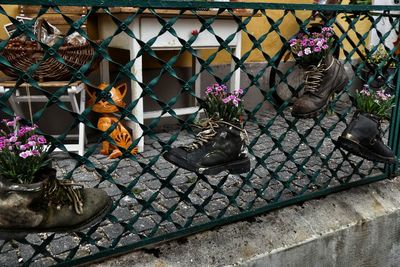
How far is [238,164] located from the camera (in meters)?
2.12

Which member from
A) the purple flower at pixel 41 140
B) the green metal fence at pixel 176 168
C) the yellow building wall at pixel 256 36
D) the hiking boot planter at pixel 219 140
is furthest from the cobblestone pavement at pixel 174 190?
the yellow building wall at pixel 256 36

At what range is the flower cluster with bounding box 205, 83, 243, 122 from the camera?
6.82 ft

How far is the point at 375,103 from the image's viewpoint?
2613 millimetres

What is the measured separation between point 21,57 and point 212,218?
6.07 ft

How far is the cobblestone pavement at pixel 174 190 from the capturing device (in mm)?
2025

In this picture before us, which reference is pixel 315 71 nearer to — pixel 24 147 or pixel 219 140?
pixel 219 140

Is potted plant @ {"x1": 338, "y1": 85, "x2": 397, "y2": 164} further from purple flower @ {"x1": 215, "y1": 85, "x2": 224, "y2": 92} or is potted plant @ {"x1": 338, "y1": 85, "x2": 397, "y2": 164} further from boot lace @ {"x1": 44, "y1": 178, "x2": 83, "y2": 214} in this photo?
boot lace @ {"x1": 44, "y1": 178, "x2": 83, "y2": 214}

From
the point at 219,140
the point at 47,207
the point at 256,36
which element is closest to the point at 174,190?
the point at 219,140

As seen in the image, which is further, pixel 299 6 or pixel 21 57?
pixel 21 57

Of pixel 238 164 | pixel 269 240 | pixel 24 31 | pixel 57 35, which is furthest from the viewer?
pixel 57 35

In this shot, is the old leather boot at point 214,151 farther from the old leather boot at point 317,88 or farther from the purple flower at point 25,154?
the purple flower at point 25,154

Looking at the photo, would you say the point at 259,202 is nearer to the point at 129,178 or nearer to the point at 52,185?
the point at 129,178

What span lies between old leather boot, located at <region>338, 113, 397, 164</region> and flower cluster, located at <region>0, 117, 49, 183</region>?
1.77 m

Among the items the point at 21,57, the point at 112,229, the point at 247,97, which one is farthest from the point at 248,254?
the point at 247,97
